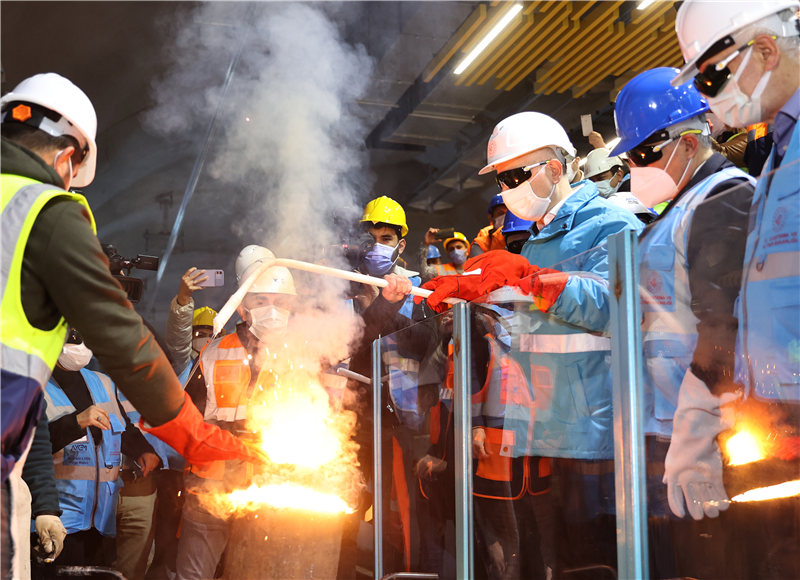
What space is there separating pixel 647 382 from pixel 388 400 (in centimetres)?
199

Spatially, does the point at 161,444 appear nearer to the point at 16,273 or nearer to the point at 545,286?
the point at 16,273

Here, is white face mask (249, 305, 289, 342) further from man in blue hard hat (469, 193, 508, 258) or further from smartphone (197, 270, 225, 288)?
man in blue hard hat (469, 193, 508, 258)

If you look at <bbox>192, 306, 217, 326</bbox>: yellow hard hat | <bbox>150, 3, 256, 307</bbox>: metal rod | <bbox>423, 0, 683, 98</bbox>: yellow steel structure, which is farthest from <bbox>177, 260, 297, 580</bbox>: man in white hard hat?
→ <bbox>423, 0, 683, 98</bbox>: yellow steel structure

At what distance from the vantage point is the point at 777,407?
1.41 metres

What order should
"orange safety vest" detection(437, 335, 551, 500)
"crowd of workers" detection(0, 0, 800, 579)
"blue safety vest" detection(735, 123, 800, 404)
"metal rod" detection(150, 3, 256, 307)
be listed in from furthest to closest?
"metal rod" detection(150, 3, 256, 307), "orange safety vest" detection(437, 335, 551, 500), "crowd of workers" detection(0, 0, 800, 579), "blue safety vest" detection(735, 123, 800, 404)

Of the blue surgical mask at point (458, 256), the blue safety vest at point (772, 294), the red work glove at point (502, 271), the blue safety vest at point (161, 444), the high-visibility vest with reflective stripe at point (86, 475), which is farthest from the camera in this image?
the blue surgical mask at point (458, 256)

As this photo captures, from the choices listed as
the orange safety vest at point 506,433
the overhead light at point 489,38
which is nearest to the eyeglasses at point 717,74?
the orange safety vest at point 506,433

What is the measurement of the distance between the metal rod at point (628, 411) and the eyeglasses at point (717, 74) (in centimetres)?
55

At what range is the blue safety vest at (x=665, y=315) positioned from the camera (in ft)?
5.25

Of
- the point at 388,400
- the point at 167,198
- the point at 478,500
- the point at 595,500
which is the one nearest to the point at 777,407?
the point at 595,500

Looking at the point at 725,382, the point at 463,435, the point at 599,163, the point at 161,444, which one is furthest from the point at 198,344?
the point at 725,382

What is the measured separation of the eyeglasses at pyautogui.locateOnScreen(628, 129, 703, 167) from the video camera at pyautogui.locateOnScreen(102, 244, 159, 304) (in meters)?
2.70

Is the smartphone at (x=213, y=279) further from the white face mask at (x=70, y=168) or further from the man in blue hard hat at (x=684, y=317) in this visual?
the man in blue hard hat at (x=684, y=317)

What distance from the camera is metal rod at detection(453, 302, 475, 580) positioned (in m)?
2.56
